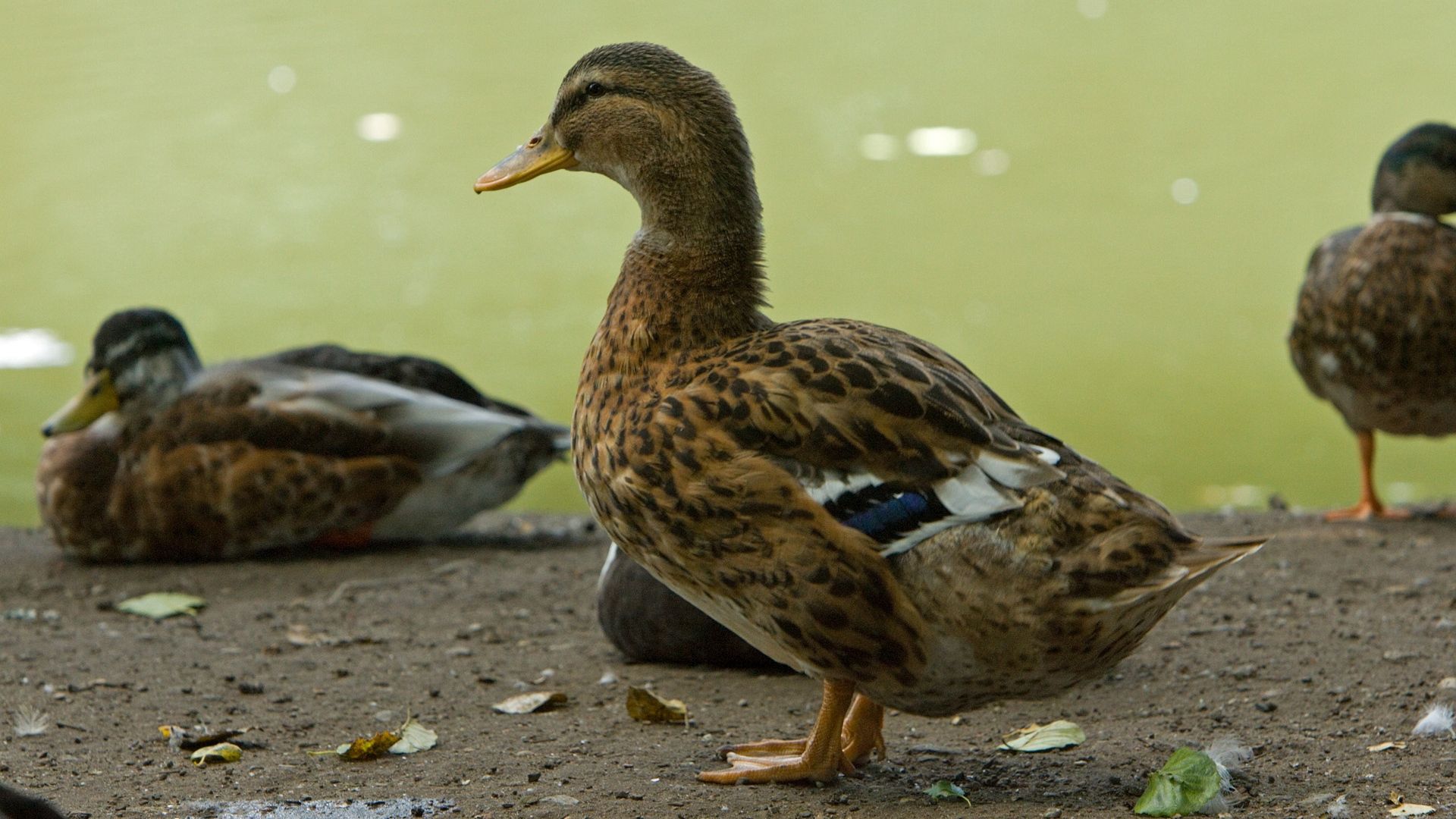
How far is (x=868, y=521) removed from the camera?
123 inches

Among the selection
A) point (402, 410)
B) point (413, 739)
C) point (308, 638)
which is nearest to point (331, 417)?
point (402, 410)

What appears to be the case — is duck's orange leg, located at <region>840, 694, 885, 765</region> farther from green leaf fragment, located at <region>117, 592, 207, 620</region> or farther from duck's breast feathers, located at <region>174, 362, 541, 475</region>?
duck's breast feathers, located at <region>174, 362, 541, 475</region>

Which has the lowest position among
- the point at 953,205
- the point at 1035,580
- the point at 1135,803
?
the point at 1135,803

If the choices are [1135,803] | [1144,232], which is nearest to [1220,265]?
[1144,232]

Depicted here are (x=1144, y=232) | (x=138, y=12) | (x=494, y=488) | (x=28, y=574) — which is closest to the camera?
(x=28, y=574)

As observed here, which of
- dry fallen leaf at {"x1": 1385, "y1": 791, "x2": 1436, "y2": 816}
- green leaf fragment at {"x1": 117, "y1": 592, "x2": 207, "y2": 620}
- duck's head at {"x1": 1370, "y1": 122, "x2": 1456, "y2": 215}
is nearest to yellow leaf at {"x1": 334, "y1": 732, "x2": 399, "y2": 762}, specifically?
green leaf fragment at {"x1": 117, "y1": 592, "x2": 207, "y2": 620}

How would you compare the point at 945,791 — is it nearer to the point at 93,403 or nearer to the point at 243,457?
the point at 243,457

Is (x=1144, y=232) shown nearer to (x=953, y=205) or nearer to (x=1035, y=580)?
(x=953, y=205)

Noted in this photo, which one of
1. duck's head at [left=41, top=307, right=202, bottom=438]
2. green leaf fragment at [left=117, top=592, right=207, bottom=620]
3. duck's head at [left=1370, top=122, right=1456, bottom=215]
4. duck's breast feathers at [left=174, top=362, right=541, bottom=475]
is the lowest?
green leaf fragment at [left=117, top=592, right=207, bottom=620]

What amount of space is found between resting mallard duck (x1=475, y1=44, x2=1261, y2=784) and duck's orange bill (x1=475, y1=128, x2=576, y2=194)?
535 mm

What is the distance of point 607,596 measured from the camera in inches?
181

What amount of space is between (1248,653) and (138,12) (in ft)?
56.6

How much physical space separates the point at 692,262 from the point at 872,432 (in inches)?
24.9

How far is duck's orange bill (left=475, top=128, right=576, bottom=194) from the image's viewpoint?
374 centimetres
